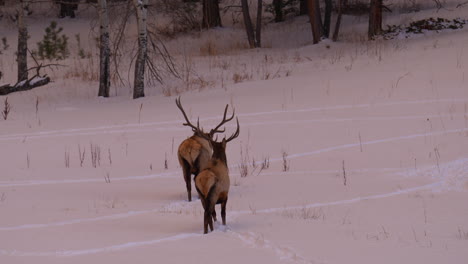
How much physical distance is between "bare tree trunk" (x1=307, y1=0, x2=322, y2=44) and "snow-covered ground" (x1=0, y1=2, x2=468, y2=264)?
13.9 feet

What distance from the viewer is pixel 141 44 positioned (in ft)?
50.3

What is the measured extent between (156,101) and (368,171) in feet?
23.3

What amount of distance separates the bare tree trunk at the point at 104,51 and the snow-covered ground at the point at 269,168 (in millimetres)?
418

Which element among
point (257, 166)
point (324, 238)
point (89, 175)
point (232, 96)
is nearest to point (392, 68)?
point (232, 96)

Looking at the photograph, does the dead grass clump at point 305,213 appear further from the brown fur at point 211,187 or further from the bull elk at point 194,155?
the bull elk at point 194,155

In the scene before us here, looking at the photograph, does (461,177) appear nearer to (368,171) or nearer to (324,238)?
(368,171)

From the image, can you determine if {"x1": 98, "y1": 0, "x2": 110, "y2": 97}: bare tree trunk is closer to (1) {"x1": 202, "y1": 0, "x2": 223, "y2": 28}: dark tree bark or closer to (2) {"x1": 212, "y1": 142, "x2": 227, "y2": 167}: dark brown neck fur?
(2) {"x1": 212, "y1": 142, "x2": 227, "y2": 167}: dark brown neck fur

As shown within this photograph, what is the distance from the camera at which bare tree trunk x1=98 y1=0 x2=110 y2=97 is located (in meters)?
15.7

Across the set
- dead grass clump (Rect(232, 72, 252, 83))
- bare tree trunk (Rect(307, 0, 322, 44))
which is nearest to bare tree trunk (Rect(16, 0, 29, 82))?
dead grass clump (Rect(232, 72, 252, 83))

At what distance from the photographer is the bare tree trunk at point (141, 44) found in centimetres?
1485

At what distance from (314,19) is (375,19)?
1973 millimetres

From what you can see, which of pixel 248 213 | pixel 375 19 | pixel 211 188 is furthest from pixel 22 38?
pixel 211 188

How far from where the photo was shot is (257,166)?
31.0ft

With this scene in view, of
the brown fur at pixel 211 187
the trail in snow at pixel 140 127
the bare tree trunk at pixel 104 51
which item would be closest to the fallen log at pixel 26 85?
the bare tree trunk at pixel 104 51
